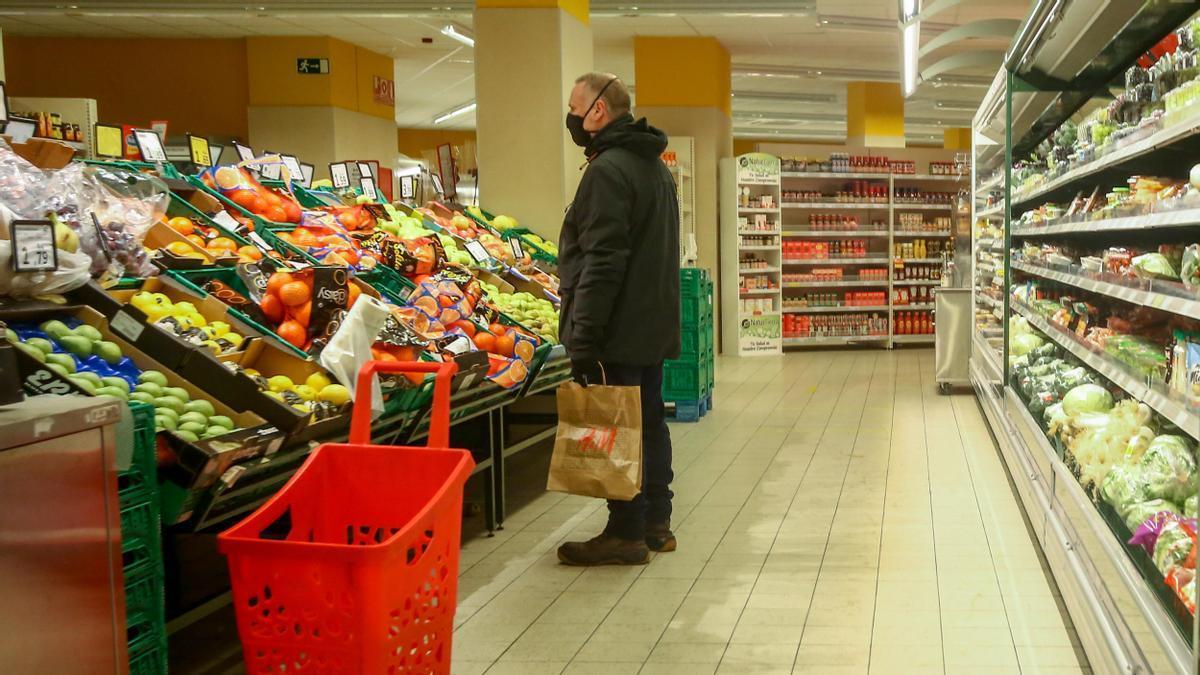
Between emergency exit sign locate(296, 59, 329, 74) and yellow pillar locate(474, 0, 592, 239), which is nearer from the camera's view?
yellow pillar locate(474, 0, 592, 239)

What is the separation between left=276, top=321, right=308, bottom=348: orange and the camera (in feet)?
11.1

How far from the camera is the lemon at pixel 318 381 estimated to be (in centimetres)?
321

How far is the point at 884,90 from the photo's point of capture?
16328 millimetres

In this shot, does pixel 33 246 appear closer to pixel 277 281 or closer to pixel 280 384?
pixel 280 384

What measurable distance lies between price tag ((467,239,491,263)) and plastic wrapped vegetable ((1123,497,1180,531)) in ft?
11.8

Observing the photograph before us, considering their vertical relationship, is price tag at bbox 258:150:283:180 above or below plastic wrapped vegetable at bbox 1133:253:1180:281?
above

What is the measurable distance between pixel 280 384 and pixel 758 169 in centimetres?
1014

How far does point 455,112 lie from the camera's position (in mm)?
20328

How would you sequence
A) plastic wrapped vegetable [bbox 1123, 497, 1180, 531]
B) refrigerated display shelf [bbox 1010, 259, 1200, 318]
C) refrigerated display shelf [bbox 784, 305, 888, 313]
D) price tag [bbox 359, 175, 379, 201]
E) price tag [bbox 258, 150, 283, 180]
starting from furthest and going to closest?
refrigerated display shelf [bbox 784, 305, 888, 313], price tag [bbox 359, 175, 379, 201], price tag [bbox 258, 150, 283, 180], plastic wrapped vegetable [bbox 1123, 497, 1180, 531], refrigerated display shelf [bbox 1010, 259, 1200, 318]

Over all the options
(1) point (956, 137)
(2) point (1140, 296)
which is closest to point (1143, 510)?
(2) point (1140, 296)

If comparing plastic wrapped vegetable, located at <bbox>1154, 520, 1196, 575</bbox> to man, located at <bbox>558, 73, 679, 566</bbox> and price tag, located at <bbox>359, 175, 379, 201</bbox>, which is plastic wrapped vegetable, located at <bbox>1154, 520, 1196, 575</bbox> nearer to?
man, located at <bbox>558, 73, 679, 566</bbox>

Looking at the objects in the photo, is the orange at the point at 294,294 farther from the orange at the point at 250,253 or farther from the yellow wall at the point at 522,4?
the yellow wall at the point at 522,4

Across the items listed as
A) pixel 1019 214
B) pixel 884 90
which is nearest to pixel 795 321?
pixel 884 90

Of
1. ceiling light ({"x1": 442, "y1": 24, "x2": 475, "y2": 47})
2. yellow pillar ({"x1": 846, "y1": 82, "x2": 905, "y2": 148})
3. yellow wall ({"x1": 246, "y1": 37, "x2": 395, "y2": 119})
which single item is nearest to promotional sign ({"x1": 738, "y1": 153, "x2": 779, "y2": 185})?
ceiling light ({"x1": 442, "y1": 24, "x2": 475, "y2": 47})
